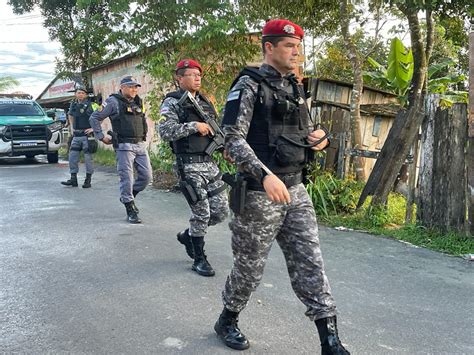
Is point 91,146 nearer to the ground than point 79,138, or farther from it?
nearer to the ground

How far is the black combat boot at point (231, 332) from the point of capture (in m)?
2.83

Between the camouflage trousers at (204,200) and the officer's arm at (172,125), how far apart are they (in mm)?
311

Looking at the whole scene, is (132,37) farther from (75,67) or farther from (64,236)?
(75,67)

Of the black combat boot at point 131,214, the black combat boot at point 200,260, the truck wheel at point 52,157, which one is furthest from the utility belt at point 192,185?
the truck wheel at point 52,157

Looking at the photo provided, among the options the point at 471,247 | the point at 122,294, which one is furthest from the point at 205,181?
the point at 471,247

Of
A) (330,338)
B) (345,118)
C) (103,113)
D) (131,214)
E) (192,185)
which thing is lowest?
(131,214)

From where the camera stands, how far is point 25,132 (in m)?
14.1

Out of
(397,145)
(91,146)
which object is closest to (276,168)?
(397,145)

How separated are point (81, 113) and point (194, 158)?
233 inches

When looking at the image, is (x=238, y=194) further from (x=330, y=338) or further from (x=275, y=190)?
(x=330, y=338)

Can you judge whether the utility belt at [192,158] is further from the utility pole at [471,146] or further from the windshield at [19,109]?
the windshield at [19,109]

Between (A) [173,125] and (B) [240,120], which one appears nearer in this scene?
(B) [240,120]

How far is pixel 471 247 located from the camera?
4887 millimetres

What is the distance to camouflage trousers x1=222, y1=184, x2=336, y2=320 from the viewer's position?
2.65 meters
